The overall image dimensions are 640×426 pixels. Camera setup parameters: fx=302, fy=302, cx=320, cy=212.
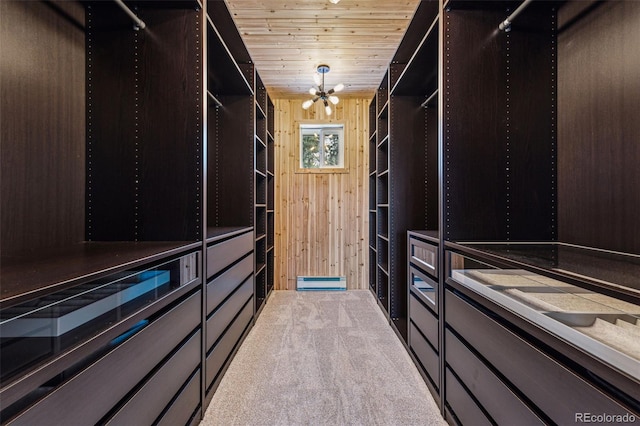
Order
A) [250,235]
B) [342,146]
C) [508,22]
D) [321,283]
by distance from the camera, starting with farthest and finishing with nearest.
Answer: [342,146] < [321,283] < [250,235] < [508,22]

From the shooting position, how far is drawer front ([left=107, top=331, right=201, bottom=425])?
1017 mm

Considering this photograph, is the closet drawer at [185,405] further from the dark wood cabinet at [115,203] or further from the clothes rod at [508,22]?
the clothes rod at [508,22]

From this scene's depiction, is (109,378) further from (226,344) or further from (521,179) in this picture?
(521,179)

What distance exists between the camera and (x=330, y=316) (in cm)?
329

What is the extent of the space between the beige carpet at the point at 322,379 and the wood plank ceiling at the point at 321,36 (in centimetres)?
285

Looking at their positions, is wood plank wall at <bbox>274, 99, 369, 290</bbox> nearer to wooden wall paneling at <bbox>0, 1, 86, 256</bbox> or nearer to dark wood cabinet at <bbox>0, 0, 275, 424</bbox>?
dark wood cabinet at <bbox>0, 0, 275, 424</bbox>

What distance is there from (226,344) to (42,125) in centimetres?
167

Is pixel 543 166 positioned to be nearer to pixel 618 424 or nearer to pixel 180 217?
pixel 618 424

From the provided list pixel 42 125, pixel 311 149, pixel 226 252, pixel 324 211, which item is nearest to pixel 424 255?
pixel 226 252

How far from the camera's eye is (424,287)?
6.62 ft

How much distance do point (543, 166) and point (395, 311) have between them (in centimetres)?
187

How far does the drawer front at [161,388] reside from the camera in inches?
40.0

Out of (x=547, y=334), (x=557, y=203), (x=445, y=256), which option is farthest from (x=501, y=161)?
(x=547, y=334)

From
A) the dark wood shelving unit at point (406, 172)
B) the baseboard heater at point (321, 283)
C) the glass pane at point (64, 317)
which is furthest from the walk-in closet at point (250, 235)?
the baseboard heater at point (321, 283)
